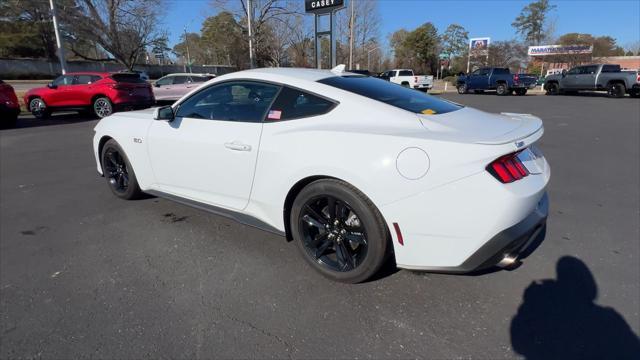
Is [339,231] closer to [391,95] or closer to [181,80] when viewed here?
[391,95]

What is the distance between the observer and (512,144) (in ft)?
6.54

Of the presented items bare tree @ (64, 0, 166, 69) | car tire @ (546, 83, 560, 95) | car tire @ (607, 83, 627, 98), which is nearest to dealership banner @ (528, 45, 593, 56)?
car tire @ (546, 83, 560, 95)

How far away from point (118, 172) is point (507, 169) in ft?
13.1

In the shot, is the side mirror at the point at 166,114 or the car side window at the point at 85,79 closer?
the side mirror at the point at 166,114

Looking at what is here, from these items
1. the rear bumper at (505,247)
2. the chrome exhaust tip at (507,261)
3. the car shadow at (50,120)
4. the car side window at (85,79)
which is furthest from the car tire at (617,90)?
the car shadow at (50,120)

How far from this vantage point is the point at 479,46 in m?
59.7

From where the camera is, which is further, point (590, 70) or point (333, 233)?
point (590, 70)

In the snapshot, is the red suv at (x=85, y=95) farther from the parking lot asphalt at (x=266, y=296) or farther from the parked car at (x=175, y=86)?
the parking lot asphalt at (x=266, y=296)

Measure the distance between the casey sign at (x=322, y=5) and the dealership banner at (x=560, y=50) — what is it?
2037 inches

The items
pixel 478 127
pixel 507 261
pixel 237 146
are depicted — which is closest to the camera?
pixel 507 261

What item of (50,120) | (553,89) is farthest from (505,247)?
(553,89)

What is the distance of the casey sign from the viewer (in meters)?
11.8

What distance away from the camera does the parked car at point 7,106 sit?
9617mm

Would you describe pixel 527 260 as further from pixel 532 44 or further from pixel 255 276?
pixel 532 44
